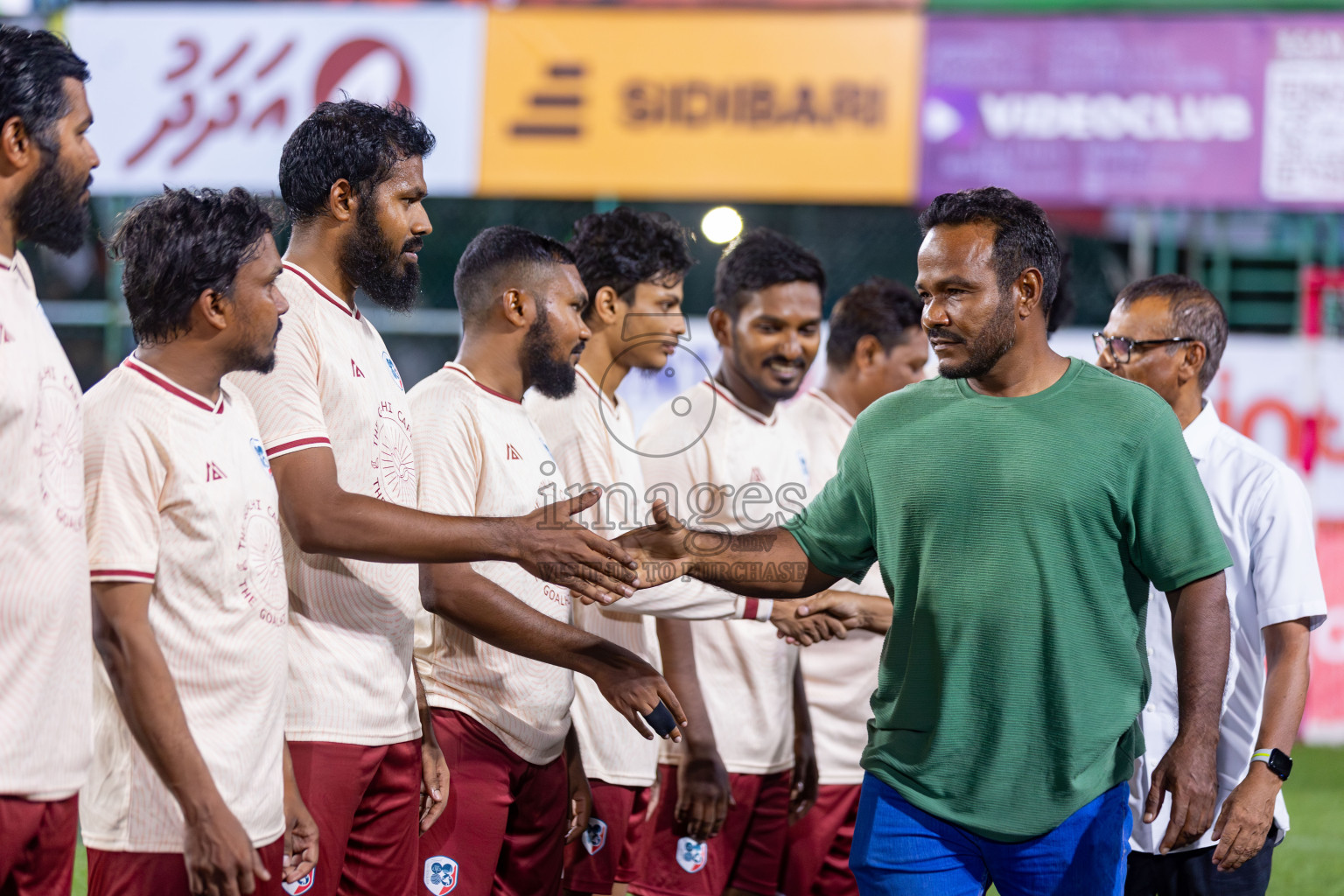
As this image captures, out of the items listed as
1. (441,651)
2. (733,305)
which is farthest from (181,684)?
(733,305)

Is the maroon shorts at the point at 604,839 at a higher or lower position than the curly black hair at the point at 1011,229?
lower

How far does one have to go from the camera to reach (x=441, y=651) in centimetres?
343

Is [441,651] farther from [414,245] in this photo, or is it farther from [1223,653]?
[1223,653]

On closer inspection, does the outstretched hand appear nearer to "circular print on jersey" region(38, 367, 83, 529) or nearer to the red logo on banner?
"circular print on jersey" region(38, 367, 83, 529)

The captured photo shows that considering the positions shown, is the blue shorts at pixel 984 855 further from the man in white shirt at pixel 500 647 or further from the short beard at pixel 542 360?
the short beard at pixel 542 360

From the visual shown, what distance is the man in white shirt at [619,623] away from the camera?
388 cm

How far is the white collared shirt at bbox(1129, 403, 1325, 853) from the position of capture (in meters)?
3.41

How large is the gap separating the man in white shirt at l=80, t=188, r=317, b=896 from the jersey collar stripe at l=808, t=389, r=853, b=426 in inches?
119

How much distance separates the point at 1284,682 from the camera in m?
3.23

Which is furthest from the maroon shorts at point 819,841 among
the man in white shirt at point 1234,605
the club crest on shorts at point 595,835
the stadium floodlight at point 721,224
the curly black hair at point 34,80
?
the stadium floodlight at point 721,224

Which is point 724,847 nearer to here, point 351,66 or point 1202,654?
point 1202,654

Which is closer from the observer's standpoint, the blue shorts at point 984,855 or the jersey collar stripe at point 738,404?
the blue shorts at point 984,855

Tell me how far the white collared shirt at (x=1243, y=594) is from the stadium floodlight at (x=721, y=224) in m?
7.07

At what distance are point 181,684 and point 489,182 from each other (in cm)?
809
